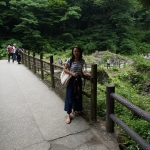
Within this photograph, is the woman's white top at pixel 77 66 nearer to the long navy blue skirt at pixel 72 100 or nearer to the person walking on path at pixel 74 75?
the person walking on path at pixel 74 75

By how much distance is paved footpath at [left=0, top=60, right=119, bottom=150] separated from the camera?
309cm

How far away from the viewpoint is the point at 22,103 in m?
5.32

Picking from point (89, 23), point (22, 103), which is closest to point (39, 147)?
point (22, 103)

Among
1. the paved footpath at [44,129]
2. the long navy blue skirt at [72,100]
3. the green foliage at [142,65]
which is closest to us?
the paved footpath at [44,129]

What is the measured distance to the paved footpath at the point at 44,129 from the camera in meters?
3.09

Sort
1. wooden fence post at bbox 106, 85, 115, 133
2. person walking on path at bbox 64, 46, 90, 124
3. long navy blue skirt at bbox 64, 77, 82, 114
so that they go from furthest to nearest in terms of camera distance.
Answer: long navy blue skirt at bbox 64, 77, 82, 114, person walking on path at bbox 64, 46, 90, 124, wooden fence post at bbox 106, 85, 115, 133

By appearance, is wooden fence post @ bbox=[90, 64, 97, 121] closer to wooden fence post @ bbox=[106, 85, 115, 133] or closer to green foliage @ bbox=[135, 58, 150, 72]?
wooden fence post @ bbox=[106, 85, 115, 133]

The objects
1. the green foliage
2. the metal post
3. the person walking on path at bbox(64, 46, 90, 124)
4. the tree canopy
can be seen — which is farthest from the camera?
the tree canopy

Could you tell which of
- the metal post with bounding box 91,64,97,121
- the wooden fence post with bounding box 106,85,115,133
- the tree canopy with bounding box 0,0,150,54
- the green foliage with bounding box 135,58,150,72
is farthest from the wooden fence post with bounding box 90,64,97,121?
the tree canopy with bounding box 0,0,150,54

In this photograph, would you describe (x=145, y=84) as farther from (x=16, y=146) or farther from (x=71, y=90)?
(x=16, y=146)

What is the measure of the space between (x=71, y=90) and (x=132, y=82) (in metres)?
8.59

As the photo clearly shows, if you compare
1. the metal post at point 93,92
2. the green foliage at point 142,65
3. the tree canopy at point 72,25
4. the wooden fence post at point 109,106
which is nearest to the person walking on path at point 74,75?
the metal post at point 93,92

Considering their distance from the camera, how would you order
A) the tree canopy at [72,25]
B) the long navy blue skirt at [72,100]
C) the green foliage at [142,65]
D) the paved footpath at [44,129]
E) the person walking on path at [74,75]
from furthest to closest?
the tree canopy at [72,25]
the green foliage at [142,65]
the long navy blue skirt at [72,100]
the person walking on path at [74,75]
the paved footpath at [44,129]

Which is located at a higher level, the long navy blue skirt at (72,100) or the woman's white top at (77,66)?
the woman's white top at (77,66)
